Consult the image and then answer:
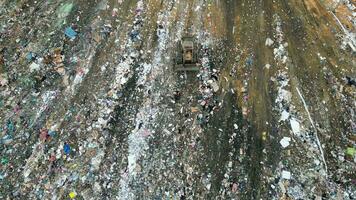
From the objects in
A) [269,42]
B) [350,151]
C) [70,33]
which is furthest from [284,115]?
[70,33]

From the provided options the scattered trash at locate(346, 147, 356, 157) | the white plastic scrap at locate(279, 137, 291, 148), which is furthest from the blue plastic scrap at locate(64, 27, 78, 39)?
the scattered trash at locate(346, 147, 356, 157)

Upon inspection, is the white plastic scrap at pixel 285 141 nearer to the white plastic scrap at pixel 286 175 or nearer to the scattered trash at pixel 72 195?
the white plastic scrap at pixel 286 175

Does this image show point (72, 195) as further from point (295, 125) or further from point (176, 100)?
point (295, 125)

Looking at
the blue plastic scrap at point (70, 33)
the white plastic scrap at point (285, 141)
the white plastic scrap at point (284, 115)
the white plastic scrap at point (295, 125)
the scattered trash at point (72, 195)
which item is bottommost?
the scattered trash at point (72, 195)

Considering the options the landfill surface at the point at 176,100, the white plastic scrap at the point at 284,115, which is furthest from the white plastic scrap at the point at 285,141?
the white plastic scrap at the point at 284,115

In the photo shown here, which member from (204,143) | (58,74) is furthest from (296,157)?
(58,74)

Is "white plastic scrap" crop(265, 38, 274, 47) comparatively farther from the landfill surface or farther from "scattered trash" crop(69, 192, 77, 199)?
"scattered trash" crop(69, 192, 77, 199)

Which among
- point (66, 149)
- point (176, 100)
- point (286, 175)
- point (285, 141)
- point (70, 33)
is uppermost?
point (70, 33)
